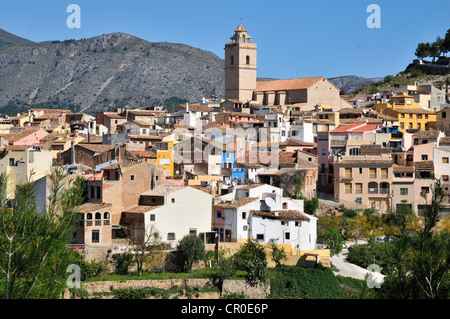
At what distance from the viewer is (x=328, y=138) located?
42.3 meters

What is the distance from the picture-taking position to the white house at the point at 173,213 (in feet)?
98.7

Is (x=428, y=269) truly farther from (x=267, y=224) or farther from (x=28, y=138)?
(x=28, y=138)

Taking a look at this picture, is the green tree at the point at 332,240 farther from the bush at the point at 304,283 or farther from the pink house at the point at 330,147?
the pink house at the point at 330,147

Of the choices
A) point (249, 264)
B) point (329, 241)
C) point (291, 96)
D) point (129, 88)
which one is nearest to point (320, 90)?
point (291, 96)

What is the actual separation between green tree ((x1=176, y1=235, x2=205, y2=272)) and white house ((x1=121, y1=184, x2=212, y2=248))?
92 cm

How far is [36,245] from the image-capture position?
10.1 meters

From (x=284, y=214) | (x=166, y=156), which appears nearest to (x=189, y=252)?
(x=284, y=214)

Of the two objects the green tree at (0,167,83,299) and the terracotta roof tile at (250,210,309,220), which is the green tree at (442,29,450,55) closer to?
the terracotta roof tile at (250,210,309,220)

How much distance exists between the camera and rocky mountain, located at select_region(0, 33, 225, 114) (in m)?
154

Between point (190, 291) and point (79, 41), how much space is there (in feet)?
565

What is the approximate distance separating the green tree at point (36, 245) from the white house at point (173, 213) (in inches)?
747

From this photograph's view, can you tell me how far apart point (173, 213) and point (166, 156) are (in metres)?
9.52

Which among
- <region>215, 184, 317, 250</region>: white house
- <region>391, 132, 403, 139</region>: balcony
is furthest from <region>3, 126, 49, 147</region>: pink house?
<region>391, 132, 403, 139</region>: balcony
